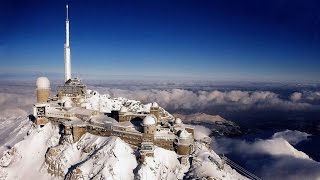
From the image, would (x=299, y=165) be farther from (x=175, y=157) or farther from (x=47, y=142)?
(x=47, y=142)

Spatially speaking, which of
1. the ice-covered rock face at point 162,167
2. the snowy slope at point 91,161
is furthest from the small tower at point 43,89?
the ice-covered rock face at point 162,167

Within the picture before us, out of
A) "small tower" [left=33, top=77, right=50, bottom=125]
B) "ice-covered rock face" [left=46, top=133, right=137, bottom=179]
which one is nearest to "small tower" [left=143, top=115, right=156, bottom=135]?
"ice-covered rock face" [left=46, top=133, right=137, bottom=179]

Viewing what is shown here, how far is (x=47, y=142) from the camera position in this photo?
365 ft

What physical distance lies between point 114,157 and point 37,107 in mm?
43310

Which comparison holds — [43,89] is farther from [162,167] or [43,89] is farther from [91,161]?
[162,167]

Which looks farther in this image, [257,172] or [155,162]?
[257,172]

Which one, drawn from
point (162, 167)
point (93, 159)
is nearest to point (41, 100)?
point (93, 159)

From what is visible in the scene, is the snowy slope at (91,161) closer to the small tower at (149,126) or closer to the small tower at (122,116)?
the small tower at (149,126)

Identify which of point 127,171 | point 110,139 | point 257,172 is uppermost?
point 110,139

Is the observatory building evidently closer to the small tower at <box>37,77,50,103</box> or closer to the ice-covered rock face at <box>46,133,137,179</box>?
the small tower at <box>37,77,50,103</box>

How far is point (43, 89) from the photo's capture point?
133 meters

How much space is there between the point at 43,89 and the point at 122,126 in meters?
47.0

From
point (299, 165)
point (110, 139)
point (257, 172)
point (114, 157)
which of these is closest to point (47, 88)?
point (110, 139)

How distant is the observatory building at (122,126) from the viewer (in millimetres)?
99688
